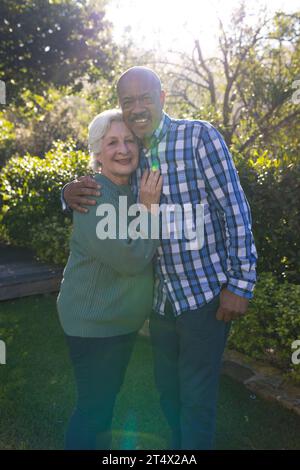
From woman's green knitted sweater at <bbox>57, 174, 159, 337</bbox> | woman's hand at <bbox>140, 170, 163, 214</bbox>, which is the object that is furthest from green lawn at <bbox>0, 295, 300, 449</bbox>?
woman's hand at <bbox>140, 170, 163, 214</bbox>

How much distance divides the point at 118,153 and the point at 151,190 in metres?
0.25

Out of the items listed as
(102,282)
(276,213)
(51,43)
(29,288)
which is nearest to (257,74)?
(51,43)

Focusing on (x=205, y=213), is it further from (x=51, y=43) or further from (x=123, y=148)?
(x=51, y=43)

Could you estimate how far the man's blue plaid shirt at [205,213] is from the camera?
238 centimetres

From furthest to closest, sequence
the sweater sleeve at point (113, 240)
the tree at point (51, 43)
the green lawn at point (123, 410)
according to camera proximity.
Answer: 1. the tree at point (51, 43)
2. the green lawn at point (123, 410)
3. the sweater sleeve at point (113, 240)

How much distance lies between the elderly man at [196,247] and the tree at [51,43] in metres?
9.70

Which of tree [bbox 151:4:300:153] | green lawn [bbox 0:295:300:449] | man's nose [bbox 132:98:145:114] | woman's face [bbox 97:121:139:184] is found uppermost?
tree [bbox 151:4:300:153]

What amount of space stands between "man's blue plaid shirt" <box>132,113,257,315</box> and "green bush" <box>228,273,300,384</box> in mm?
1634

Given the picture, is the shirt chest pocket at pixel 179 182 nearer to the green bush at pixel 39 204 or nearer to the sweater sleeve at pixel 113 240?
the sweater sleeve at pixel 113 240

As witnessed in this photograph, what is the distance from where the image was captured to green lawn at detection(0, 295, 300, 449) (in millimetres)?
3322

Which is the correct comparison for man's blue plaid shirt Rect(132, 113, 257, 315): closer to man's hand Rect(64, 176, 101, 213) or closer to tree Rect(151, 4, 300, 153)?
man's hand Rect(64, 176, 101, 213)

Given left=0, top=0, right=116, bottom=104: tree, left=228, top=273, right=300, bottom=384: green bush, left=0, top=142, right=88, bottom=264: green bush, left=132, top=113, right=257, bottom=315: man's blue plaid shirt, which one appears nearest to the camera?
left=132, top=113, right=257, bottom=315: man's blue plaid shirt

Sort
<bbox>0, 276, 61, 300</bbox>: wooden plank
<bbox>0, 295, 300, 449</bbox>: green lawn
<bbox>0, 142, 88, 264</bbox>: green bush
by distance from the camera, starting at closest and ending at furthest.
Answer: <bbox>0, 295, 300, 449</bbox>: green lawn → <bbox>0, 276, 61, 300</bbox>: wooden plank → <bbox>0, 142, 88, 264</bbox>: green bush

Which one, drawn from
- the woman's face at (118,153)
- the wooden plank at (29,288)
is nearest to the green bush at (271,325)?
the woman's face at (118,153)
